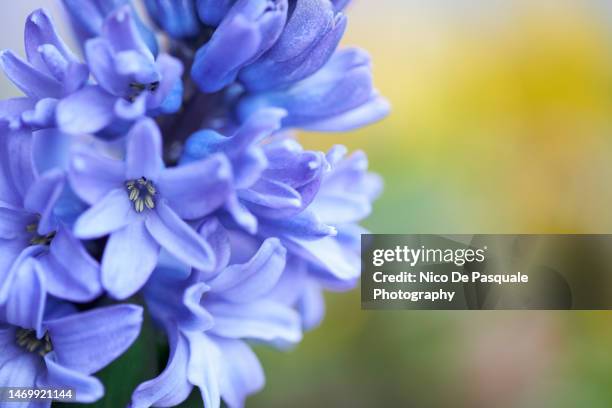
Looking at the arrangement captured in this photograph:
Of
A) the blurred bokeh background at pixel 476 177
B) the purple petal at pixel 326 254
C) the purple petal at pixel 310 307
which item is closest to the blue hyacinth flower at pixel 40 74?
the purple petal at pixel 326 254

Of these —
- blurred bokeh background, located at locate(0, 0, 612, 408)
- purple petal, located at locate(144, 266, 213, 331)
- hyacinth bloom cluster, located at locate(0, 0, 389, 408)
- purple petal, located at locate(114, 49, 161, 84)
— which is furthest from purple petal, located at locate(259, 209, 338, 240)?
blurred bokeh background, located at locate(0, 0, 612, 408)

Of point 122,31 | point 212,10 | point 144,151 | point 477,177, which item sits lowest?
point 144,151

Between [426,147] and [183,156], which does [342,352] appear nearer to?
[426,147]

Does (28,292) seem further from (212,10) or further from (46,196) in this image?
(212,10)

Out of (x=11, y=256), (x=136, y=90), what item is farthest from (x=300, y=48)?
Answer: (x=11, y=256)

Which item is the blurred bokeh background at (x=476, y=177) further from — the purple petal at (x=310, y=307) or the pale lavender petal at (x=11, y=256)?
the pale lavender petal at (x=11, y=256)

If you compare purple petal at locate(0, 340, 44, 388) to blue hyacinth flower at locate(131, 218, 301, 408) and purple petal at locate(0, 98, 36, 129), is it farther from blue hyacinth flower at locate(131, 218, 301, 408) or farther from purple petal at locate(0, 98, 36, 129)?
purple petal at locate(0, 98, 36, 129)
